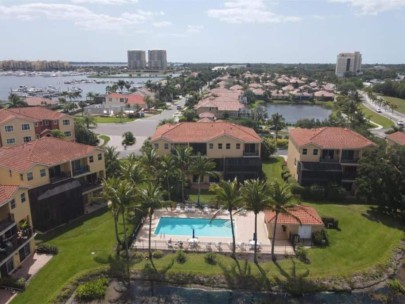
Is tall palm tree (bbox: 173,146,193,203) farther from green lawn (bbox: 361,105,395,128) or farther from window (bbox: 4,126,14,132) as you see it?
green lawn (bbox: 361,105,395,128)

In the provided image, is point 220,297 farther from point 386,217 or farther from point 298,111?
point 298,111

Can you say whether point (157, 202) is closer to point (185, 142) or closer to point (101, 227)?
point (101, 227)

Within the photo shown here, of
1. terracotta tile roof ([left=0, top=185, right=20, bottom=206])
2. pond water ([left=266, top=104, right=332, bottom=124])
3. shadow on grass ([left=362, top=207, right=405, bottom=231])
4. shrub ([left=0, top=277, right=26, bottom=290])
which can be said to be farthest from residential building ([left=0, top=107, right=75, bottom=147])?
pond water ([left=266, top=104, right=332, bottom=124])

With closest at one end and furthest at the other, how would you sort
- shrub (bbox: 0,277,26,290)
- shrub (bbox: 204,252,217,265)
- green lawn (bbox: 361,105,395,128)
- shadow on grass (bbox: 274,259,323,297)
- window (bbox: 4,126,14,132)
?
shrub (bbox: 0,277,26,290), shadow on grass (bbox: 274,259,323,297), shrub (bbox: 204,252,217,265), window (bbox: 4,126,14,132), green lawn (bbox: 361,105,395,128)

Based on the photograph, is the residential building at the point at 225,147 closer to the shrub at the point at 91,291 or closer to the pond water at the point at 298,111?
the shrub at the point at 91,291

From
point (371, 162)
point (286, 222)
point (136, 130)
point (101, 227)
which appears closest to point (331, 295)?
point (286, 222)

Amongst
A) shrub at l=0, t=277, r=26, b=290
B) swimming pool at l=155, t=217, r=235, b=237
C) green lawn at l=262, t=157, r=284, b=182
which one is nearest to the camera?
shrub at l=0, t=277, r=26, b=290
